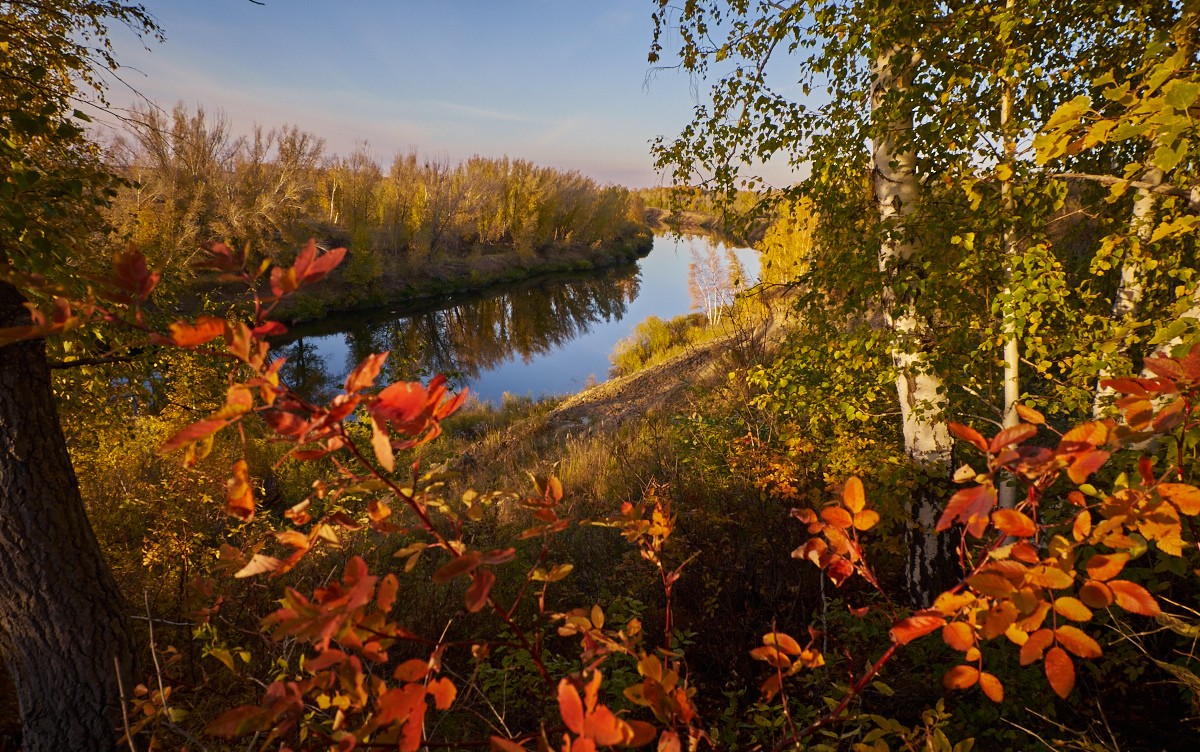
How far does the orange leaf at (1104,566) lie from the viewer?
0.85m

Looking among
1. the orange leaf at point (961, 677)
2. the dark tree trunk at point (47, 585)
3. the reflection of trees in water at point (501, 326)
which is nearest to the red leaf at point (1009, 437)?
the orange leaf at point (961, 677)

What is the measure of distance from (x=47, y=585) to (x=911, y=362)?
401 centimetres

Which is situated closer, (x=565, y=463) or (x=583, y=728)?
(x=583, y=728)

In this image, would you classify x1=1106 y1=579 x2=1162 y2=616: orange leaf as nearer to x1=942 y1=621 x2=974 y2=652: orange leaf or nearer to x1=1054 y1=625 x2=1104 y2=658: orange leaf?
x1=1054 y1=625 x2=1104 y2=658: orange leaf

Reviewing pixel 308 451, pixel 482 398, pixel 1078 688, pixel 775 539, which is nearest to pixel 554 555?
pixel 775 539

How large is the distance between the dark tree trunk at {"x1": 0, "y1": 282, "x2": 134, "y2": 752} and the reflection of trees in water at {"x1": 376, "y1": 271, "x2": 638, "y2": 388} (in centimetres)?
1421

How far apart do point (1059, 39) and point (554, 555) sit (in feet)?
14.6

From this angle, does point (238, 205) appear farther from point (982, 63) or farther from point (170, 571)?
point (982, 63)

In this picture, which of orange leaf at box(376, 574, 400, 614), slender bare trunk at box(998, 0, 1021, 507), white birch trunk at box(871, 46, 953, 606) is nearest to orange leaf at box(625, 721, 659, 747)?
orange leaf at box(376, 574, 400, 614)

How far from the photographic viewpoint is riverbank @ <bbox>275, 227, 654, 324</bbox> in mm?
20877

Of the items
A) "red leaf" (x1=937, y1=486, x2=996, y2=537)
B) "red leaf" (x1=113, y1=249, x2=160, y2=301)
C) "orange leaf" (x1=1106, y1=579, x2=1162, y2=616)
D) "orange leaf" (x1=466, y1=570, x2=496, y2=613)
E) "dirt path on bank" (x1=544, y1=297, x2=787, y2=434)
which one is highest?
"red leaf" (x1=113, y1=249, x2=160, y2=301)

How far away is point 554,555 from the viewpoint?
4.50 meters

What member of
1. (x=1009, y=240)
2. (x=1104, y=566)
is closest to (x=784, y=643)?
(x=1104, y=566)

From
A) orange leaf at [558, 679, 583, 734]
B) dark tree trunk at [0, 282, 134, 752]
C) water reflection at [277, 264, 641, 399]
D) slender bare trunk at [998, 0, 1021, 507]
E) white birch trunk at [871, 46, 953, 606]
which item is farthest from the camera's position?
water reflection at [277, 264, 641, 399]
